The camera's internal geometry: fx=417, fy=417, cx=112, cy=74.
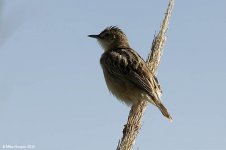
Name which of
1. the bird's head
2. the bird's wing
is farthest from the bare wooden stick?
the bird's head

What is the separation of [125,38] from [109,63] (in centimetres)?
167

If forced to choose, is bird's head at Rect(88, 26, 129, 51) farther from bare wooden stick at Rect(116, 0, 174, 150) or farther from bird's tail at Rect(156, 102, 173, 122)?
bare wooden stick at Rect(116, 0, 174, 150)

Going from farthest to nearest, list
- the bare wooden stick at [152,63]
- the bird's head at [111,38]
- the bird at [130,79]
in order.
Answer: the bird's head at [111,38] < the bird at [130,79] < the bare wooden stick at [152,63]

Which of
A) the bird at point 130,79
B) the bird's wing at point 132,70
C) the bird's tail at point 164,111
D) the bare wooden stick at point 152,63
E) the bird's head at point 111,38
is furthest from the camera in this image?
the bird's head at point 111,38

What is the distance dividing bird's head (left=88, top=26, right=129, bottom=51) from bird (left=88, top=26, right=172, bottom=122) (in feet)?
2.32

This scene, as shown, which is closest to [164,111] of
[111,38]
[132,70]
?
[132,70]

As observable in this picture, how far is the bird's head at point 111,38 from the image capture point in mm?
8289

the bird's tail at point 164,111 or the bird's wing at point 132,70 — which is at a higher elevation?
the bird's wing at point 132,70

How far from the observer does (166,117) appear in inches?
234

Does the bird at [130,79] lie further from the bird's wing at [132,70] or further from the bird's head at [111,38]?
the bird's head at [111,38]

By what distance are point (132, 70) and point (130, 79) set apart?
6.1 inches

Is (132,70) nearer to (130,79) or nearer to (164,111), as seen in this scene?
(130,79)

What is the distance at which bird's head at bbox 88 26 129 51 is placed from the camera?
8.29 metres

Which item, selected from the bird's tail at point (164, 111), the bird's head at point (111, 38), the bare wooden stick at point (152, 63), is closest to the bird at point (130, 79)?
the bird's tail at point (164, 111)
